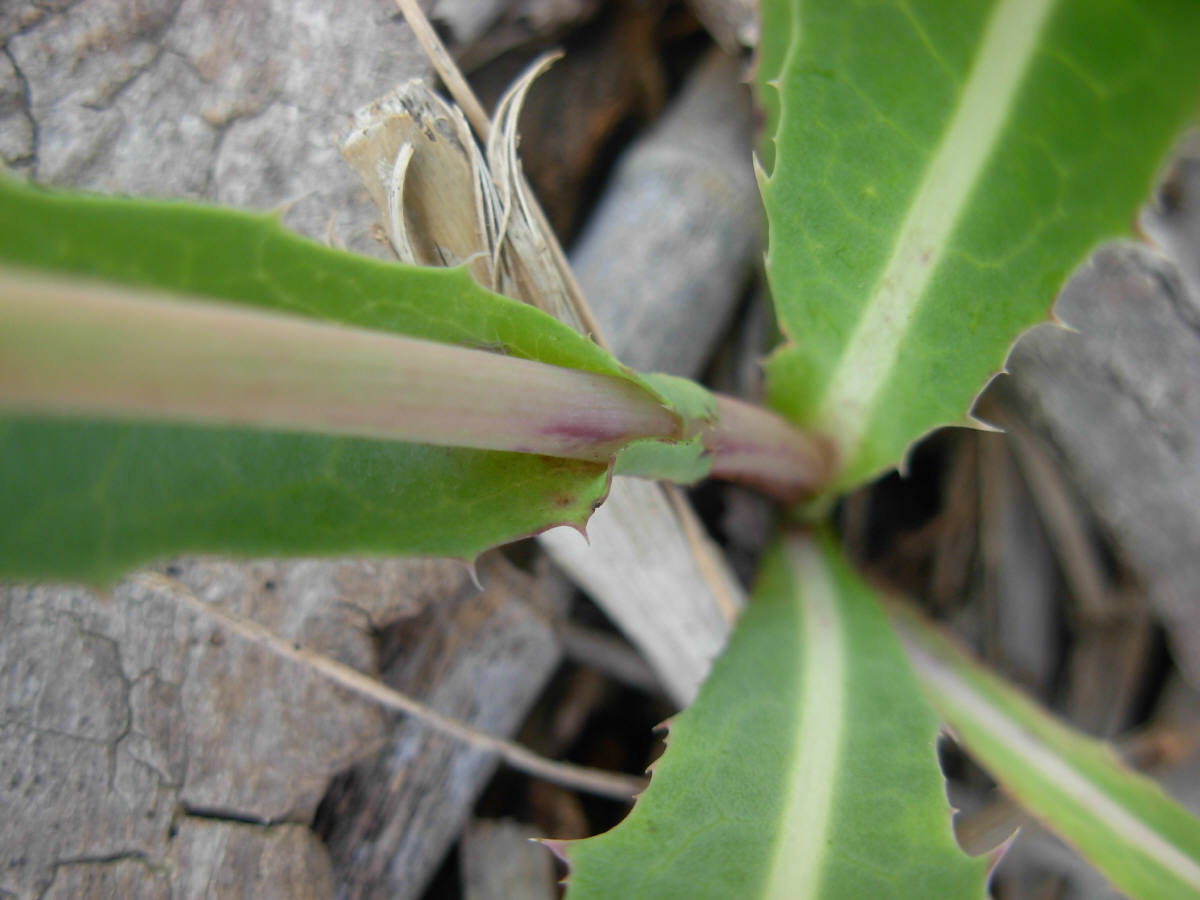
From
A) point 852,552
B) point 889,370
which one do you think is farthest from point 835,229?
point 852,552

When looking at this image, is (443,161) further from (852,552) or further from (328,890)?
(852,552)

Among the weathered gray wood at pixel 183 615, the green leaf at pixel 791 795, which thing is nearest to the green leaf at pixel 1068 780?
the green leaf at pixel 791 795

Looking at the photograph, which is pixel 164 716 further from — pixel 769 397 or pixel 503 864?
pixel 769 397

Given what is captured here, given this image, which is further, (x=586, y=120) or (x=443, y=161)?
(x=586, y=120)

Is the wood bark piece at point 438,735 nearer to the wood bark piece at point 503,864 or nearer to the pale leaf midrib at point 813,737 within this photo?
the wood bark piece at point 503,864

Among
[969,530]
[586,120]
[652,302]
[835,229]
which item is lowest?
[969,530]

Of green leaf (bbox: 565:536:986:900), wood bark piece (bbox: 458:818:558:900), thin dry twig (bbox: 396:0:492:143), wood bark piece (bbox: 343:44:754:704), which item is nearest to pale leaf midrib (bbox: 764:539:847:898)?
green leaf (bbox: 565:536:986:900)

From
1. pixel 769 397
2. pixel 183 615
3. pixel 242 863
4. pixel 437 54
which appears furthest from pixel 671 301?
pixel 242 863
